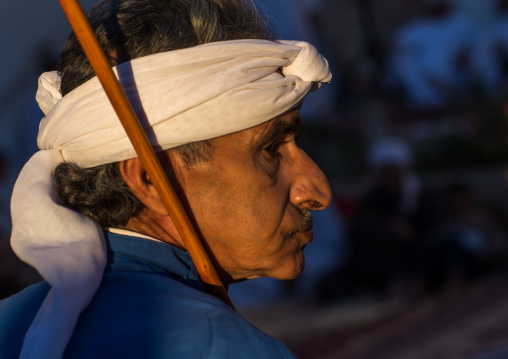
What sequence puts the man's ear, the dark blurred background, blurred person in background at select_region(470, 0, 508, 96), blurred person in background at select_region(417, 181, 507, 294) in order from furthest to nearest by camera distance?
blurred person in background at select_region(470, 0, 508, 96) < blurred person in background at select_region(417, 181, 507, 294) < the dark blurred background < the man's ear

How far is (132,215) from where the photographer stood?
196cm

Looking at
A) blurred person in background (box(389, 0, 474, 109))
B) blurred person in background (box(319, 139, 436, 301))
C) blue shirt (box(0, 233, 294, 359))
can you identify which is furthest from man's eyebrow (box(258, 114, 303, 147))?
blurred person in background (box(389, 0, 474, 109))

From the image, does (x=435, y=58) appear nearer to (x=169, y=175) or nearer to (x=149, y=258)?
(x=169, y=175)

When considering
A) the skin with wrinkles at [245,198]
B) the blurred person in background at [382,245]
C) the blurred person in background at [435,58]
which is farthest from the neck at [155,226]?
the blurred person in background at [435,58]

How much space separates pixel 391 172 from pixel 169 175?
251 inches

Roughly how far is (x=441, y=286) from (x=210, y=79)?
6.30m

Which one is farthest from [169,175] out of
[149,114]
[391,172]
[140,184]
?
[391,172]

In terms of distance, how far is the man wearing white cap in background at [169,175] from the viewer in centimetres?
162

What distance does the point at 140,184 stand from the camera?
188cm

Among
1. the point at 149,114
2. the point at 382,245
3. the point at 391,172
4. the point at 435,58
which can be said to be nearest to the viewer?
the point at 149,114

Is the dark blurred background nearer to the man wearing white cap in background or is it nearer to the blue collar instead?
the man wearing white cap in background

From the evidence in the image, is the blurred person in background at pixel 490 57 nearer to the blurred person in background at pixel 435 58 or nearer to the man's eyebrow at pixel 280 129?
the blurred person in background at pixel 435 58

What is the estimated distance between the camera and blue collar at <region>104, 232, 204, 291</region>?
5.91ft

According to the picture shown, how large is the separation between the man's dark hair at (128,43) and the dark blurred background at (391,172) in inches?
143
